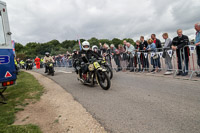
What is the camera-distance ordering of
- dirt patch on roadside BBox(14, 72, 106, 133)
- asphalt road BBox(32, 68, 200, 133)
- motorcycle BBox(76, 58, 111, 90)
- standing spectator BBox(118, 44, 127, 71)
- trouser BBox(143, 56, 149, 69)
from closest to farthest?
asphalt road BBox(32, 68, 200, 133) → dirt patch on roadside BBox(14, 72, 106, 133) → motorcycle BBox(76, 58, 111, 90) → trouser BBox(143, 56, 149, 69) → standing spectator BBox(118, 44, 127, 71)

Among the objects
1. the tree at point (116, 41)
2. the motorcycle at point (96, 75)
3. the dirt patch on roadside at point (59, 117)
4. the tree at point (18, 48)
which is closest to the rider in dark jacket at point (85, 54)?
the motorcycle at point (96, 75)

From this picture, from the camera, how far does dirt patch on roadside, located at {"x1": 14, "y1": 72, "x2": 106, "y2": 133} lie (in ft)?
9.59

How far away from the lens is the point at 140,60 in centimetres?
947

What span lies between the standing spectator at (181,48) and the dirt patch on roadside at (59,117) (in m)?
5.24

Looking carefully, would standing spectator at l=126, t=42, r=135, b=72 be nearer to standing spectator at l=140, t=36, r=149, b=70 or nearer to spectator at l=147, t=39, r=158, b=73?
standing spectator at l=140, t=36, r=149, b=70

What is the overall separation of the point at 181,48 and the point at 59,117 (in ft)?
20.1

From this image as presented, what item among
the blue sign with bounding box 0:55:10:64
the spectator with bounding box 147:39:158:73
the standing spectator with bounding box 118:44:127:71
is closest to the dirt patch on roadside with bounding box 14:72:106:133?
the blue sign with bounding box 0:55:10:64

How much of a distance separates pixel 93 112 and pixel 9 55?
393 cm

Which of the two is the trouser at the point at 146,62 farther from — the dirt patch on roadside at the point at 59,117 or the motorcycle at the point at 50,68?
the motorcycle at the point at 50,68

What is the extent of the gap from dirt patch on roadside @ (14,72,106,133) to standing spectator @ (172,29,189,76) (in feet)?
17.2

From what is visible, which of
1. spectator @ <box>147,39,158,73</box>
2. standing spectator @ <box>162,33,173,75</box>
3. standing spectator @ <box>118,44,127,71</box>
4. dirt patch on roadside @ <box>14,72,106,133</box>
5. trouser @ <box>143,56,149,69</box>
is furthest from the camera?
standing spectator @ <box>118,44,127,71</box>

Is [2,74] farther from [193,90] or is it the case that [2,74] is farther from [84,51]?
[193,90]

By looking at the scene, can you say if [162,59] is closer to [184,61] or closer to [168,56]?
[168,56]

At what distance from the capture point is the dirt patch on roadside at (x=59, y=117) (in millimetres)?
2924
